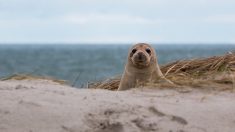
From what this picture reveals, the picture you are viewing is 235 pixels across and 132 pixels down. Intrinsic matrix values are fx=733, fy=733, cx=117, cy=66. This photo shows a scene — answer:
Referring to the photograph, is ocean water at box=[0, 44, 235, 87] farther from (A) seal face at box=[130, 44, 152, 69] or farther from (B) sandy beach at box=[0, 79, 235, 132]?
(B) sandy beach at box=[0, 79, 235, 132]

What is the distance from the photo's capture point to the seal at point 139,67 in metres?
8.99

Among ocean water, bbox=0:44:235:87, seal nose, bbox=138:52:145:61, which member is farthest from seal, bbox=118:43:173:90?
ocean water, bbox=0:44:235:87

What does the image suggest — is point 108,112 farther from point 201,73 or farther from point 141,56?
point 141,56

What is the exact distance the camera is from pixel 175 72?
8.97m

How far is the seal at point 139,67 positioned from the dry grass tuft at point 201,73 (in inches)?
8.8

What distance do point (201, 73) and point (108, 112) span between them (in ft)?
8.53

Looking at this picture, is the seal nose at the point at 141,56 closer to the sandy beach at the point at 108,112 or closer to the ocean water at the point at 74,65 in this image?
the ocean water at the point at 74,65

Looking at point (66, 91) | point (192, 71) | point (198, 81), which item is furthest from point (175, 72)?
point (66, 91)

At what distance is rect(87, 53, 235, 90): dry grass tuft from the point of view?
23.3 feet

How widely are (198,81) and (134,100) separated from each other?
3.27ft

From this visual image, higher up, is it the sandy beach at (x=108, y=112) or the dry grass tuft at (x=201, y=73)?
the dry grass tuft at (x=201, y=73)

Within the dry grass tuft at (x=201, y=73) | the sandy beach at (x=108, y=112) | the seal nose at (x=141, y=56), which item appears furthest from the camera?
the seal nose at (x=141, y=56)

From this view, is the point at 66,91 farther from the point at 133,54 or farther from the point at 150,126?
the point at 133,54

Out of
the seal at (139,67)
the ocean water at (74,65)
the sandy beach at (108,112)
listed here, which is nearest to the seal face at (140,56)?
the seal at (139,67)
